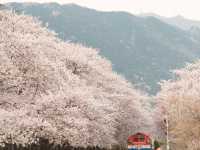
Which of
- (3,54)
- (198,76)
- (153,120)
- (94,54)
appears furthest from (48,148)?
(153,120)

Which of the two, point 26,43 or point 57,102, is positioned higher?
point 26,43

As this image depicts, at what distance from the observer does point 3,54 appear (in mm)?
39094

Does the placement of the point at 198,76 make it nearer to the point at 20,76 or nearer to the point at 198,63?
the point at 198,63

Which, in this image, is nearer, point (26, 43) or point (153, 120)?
point (26, 43)

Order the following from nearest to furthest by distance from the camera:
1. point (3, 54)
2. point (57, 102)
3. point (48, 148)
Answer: point (3, 54) < point (57, 102) < point (48, 148)

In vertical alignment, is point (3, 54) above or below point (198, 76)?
below

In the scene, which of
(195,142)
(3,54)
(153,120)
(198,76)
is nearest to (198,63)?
(198,76)

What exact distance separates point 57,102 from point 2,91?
4715mm

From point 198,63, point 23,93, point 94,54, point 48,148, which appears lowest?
point 48,148

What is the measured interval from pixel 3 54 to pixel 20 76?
2568mm

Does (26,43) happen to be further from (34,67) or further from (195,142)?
(195,142)

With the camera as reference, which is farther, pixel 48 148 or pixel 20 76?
pixel 48 148

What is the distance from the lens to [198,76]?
73188 millimetres

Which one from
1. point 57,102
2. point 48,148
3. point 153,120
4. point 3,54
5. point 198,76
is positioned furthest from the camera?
point 153,120
